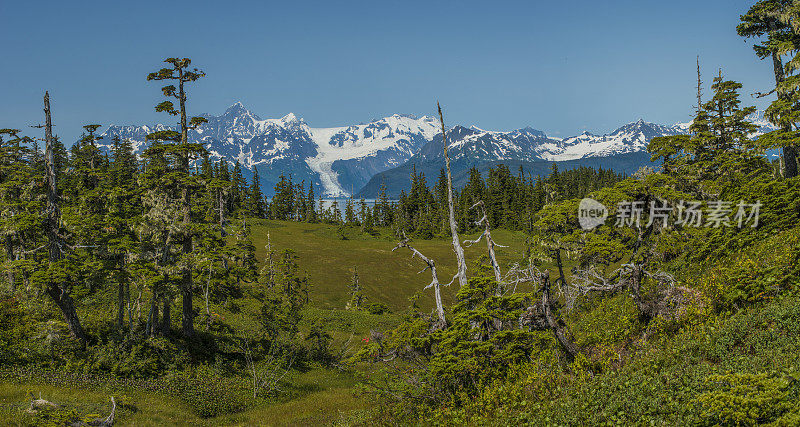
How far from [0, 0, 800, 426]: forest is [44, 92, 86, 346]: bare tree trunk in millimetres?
110

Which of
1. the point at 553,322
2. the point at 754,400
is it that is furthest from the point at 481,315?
the point at 754,400

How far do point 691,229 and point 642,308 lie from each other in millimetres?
6788

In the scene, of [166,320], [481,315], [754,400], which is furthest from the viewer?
[166,320]

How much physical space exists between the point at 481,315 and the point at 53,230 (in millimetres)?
18897

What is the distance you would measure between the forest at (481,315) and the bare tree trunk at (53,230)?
0.11 metres

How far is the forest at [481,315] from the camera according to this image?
32.9 ft

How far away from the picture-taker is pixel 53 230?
1806 centimetres

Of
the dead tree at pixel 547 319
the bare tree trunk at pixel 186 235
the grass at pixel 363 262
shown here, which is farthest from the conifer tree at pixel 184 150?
the grass at pixel 363 262

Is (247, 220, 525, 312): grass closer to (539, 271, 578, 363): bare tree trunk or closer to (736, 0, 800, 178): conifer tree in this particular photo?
(736, 0, 800, 178): conifer tree

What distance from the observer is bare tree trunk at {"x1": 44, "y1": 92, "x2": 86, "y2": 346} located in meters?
17.9

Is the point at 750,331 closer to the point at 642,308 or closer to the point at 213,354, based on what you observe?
the point at 642,308

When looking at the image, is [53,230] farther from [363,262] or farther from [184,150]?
[363,262]

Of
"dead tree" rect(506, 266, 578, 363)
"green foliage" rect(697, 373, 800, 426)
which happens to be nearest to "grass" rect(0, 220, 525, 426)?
"dead tree" rect(506, 266, 578, 363)

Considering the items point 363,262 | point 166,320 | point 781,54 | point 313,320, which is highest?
point 781,54
